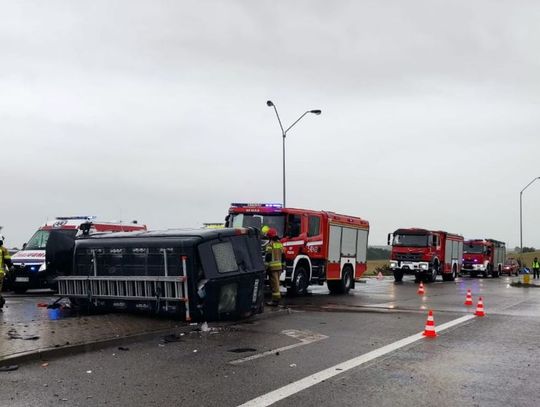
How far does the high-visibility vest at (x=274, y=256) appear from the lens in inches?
545

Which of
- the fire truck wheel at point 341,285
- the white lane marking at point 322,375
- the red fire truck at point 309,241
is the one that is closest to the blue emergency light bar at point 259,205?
the red fire truck at point 309,241

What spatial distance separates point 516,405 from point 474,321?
664 cm

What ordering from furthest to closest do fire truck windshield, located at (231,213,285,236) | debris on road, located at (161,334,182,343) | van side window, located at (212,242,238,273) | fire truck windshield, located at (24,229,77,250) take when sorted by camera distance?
fire truck windshield, located at (24,229,77,250) → fire truck windshield, located at (231,213,285,236) → van side window, located at (212,242,238,273) → debris on road, located at (161,334,182,343)

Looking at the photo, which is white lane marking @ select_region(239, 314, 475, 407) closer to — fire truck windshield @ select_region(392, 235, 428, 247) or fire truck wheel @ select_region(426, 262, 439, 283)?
fire truck windshield @ select_region(392, 235, 428, 247)

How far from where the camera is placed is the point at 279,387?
6035 millimetres

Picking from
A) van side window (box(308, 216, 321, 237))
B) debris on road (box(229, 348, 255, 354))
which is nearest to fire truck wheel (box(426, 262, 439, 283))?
van side window (box(308, 216, 321, 237))

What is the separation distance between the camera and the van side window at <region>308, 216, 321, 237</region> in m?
17.8

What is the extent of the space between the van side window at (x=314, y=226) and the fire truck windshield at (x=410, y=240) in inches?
535

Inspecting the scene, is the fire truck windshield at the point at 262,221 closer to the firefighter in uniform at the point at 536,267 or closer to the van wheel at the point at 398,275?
the van wheel at the point at 398,275

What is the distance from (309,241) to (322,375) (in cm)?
1118

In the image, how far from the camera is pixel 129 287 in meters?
10.6

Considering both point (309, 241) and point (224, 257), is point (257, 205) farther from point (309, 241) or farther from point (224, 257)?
point (224, 257)

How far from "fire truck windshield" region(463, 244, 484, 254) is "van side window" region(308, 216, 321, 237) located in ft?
88.7

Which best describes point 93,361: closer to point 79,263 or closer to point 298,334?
point 298,334
